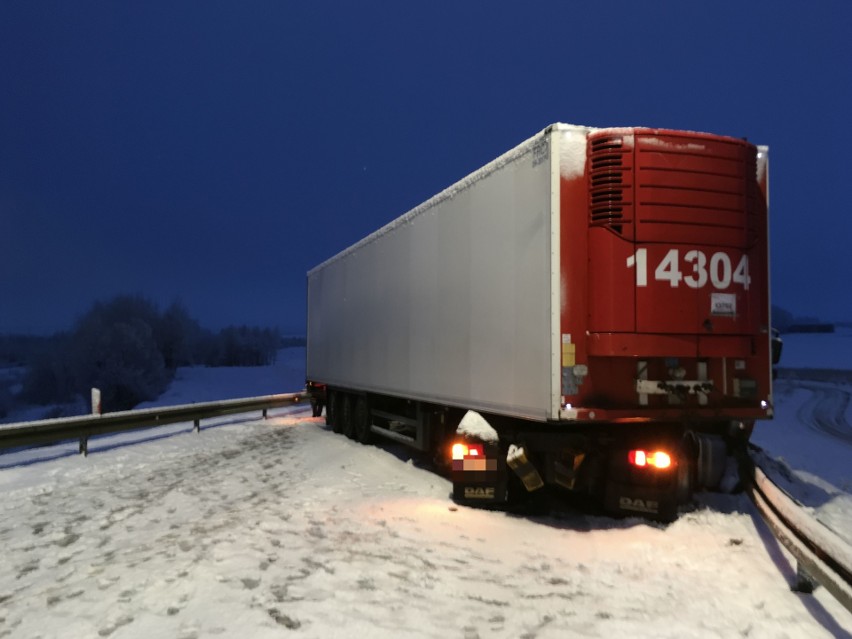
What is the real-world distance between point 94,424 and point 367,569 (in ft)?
28.9

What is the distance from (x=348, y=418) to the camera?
14539mm

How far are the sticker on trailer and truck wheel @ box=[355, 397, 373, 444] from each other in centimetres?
813

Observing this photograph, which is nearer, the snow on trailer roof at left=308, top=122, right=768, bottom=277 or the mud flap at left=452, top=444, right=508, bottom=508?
the snow on trailer roof at left=308, top=122, right=768, bottom=277

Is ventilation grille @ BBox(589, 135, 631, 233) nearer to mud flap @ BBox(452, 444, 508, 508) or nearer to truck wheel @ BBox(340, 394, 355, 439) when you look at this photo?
mud flap @ BBox(452, 444, 508, 508)

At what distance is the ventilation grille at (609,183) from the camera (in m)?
6.38

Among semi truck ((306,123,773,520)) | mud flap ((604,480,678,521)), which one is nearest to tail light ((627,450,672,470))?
semi truck ((306,123,773,520))

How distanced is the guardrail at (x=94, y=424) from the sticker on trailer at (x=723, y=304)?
10.1 m

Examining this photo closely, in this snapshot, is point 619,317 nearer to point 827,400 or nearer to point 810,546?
point 810,546

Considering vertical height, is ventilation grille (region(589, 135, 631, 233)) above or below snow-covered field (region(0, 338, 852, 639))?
above

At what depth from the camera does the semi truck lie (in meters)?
6.34

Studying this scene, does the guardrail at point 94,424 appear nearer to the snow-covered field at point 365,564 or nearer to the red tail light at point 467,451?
the snow-covered field at point 365,564

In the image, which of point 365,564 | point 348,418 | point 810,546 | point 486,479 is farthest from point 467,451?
point 348,418

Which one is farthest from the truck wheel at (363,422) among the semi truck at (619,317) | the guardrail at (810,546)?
the guardrail at (810,546)

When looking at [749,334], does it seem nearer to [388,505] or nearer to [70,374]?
[388,505]
